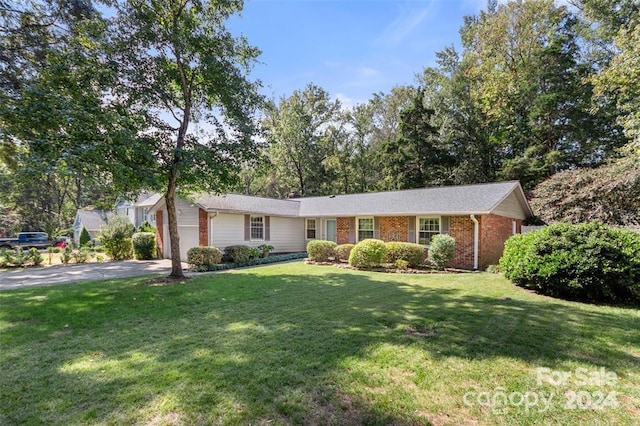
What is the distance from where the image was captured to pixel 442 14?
1131 centimetres

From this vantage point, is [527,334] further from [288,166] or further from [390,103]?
[390,103]

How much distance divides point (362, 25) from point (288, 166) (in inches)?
871

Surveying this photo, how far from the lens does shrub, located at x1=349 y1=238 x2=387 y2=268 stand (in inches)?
508

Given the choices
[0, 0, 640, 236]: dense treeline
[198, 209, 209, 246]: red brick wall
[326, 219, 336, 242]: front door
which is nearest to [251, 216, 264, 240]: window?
[198, 209, 209, 246]: red brick wall

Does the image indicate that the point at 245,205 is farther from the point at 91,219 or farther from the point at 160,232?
the point at 91,219

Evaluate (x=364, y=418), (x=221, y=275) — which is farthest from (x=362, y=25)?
(x=364, y=418)

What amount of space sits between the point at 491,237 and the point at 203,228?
1332 centimetres

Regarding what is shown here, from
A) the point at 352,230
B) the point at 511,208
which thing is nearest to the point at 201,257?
the point at 352,230

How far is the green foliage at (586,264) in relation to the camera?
745 centimetres

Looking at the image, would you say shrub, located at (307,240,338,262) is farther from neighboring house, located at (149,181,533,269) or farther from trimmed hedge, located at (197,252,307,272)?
neighboring house, located at (149,181,533,269)

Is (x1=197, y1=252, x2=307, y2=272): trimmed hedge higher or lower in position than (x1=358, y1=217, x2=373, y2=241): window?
lower

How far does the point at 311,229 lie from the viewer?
66.9 ft

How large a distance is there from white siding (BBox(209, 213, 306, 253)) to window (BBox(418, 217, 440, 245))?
26.3 feet

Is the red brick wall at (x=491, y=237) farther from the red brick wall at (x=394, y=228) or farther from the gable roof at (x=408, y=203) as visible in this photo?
the red brick wall at (x=394, y=228)
